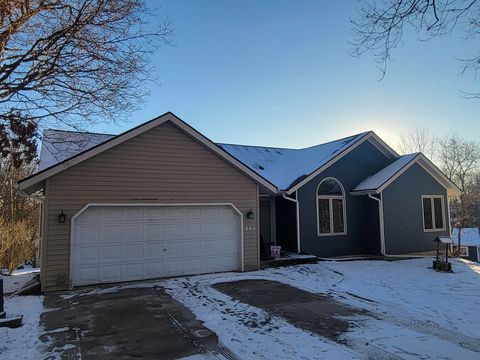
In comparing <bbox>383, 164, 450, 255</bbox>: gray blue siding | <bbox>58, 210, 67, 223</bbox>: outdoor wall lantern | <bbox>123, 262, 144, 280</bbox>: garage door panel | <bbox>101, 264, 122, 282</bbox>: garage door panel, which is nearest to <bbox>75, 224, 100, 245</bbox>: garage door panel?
<bbox>58, 210, 67, 223</bbox>: outdoor wall lantern

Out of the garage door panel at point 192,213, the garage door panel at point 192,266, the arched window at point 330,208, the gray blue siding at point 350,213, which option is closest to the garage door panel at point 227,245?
the garage door panel at point 192,266

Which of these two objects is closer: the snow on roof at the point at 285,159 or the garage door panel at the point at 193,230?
the garage door panel at the point at 193,230

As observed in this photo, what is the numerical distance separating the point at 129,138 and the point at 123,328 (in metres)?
6.01

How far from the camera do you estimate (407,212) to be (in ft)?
54.1

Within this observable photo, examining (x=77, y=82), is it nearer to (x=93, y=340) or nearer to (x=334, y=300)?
(x=93, y=340)

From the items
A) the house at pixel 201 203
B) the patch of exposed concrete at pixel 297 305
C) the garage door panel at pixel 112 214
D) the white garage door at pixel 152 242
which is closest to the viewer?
the patch of exposed concrete at pixel 297 305

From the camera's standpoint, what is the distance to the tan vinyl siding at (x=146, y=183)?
1012 centimetres

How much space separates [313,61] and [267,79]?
174 inches

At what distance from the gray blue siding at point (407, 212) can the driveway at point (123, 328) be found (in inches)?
420

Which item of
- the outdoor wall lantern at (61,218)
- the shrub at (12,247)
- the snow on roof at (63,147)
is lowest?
the shrub at (12,247)

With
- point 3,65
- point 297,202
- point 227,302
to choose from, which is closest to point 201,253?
point 227,302

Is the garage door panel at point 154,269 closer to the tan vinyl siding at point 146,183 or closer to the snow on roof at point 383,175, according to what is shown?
the tan vinyl siding at point 146,183

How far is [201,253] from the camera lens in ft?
39.8

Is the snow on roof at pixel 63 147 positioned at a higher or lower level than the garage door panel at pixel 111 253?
higher
